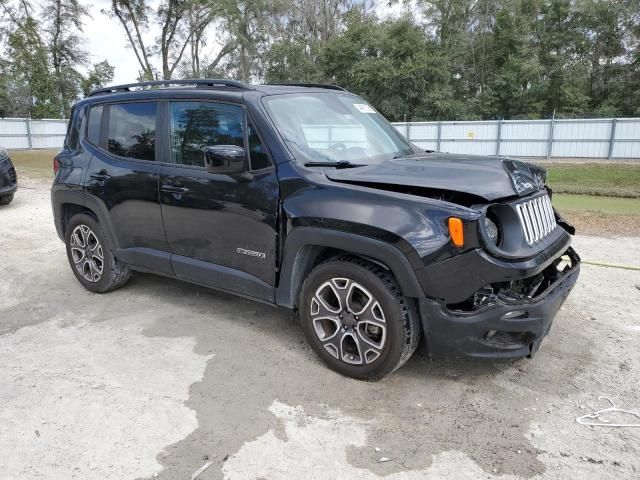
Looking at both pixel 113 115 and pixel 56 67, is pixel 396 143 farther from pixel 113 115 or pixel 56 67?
pixel 56 67

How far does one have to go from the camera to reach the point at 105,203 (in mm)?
4758

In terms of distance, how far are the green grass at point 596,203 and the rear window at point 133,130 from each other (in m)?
8.21

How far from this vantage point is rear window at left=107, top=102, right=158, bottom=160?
4.38 meters

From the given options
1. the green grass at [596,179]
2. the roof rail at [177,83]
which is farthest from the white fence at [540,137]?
the roof rail at [177,83]

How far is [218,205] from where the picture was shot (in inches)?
152

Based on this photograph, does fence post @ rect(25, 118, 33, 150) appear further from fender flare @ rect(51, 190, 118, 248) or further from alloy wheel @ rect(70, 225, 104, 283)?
alloy wheel @ rect(70, 225, 104, 283)

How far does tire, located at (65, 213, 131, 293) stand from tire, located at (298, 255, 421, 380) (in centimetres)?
233

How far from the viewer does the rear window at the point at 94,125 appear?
4906 mm

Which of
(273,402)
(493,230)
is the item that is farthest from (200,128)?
(493,230)

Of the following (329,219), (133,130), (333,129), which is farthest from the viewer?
(133,130)

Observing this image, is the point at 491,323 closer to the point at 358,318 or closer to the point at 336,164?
the point at 358,318

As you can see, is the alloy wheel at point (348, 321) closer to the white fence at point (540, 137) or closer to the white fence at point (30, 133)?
the white fence at point (540, 137)

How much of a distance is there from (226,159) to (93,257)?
7.74ft

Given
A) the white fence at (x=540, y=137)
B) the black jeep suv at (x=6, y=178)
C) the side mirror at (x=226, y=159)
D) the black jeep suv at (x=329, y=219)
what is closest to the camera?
the black jeep suv at (x=329, y=219)
